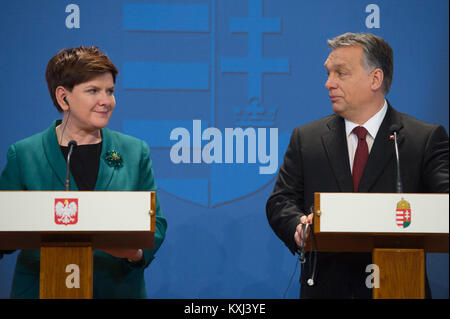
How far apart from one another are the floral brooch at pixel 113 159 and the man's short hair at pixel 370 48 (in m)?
1.27

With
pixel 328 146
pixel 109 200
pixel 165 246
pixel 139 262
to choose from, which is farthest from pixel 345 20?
pixel 109 200

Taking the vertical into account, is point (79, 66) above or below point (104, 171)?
above

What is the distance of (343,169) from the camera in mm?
3258

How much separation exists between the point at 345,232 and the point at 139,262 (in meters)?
1.14

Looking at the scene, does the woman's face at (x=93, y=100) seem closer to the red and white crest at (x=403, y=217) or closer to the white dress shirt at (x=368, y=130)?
the white dress shirt at (x=368, y=130)

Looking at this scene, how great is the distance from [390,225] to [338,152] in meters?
0.81

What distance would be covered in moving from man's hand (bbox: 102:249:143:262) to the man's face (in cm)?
125

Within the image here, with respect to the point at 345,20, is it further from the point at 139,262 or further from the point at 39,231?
the point at 39,231

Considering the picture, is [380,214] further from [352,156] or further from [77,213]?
[77,213]

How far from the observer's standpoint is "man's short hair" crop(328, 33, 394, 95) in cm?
349

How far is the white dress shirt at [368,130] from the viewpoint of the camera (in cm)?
333

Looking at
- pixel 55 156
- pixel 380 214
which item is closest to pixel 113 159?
pixel 55 156

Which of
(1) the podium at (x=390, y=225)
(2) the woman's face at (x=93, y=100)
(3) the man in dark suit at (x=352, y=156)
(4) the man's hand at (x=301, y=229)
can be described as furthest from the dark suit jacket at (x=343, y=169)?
(2) the woman's face at (x=93, y=100)
